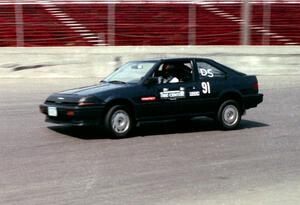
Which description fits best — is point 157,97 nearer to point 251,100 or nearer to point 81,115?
point 81,115

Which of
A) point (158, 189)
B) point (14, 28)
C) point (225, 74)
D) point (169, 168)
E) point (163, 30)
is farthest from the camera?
point (163, 30)

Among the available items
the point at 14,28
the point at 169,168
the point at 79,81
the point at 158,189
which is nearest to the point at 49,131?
the point at 169,168

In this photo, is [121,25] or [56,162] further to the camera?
[121,25]

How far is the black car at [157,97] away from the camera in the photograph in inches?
371

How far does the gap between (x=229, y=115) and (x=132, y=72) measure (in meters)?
2.02

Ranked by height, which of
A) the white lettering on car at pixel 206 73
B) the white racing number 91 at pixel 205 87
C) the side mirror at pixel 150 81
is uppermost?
the white lettering on car at pixel 206 73

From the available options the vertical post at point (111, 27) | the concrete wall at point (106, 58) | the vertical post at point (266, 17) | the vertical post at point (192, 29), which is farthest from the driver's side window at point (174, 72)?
the vertical post at point (266, 17)

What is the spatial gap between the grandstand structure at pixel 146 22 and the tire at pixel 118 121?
539 inches

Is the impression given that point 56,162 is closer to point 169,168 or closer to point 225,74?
point 169,168

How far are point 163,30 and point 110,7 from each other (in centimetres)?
309

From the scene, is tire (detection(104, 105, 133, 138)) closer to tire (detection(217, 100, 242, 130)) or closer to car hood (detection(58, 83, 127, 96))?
car hood (detection(58, 83, 127, 96))

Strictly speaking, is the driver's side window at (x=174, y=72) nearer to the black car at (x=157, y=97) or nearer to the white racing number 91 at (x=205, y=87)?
the black car at (x=157, y=97)

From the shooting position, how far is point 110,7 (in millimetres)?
24703

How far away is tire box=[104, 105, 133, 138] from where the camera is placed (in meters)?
9.46
